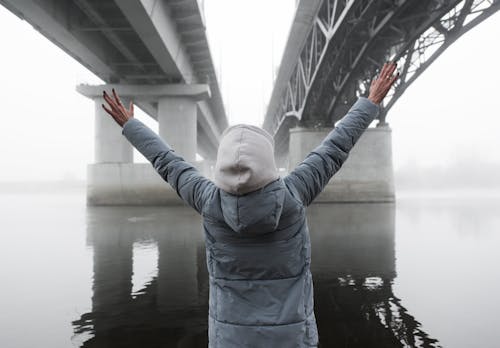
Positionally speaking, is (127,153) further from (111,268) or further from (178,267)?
(178,267)

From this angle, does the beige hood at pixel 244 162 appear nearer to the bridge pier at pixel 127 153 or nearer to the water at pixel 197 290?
the water at pixel 197 290

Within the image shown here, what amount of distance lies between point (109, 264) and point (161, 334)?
4111 millimetres

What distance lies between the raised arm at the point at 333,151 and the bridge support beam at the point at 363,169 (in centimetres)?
2380

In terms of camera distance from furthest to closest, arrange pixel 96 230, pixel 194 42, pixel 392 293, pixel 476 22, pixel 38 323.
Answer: pixel 194 42 < pixel 476 22 < pixel 96 230 < pixel 392 293 < pixel 38 323

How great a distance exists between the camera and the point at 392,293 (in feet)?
18.0

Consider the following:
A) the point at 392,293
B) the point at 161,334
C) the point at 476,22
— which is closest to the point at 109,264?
the point at 161,334

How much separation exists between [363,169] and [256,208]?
1015 inches

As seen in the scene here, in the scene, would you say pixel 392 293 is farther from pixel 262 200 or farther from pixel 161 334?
pixel 262 200

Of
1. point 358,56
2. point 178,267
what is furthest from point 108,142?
point 178,267

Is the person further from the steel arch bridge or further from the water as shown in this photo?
the steel arch bridge

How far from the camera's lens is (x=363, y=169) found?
85.9 ft

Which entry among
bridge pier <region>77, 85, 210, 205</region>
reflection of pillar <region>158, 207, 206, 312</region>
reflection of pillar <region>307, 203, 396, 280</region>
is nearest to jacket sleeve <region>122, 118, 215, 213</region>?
reflection of pillar <region>158, 207, 206, 312</region>

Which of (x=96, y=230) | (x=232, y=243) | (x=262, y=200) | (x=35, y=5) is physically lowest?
(x=96, y=230)

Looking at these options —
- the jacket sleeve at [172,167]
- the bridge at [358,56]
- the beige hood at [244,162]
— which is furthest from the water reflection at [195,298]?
the bridge at [358,56]
